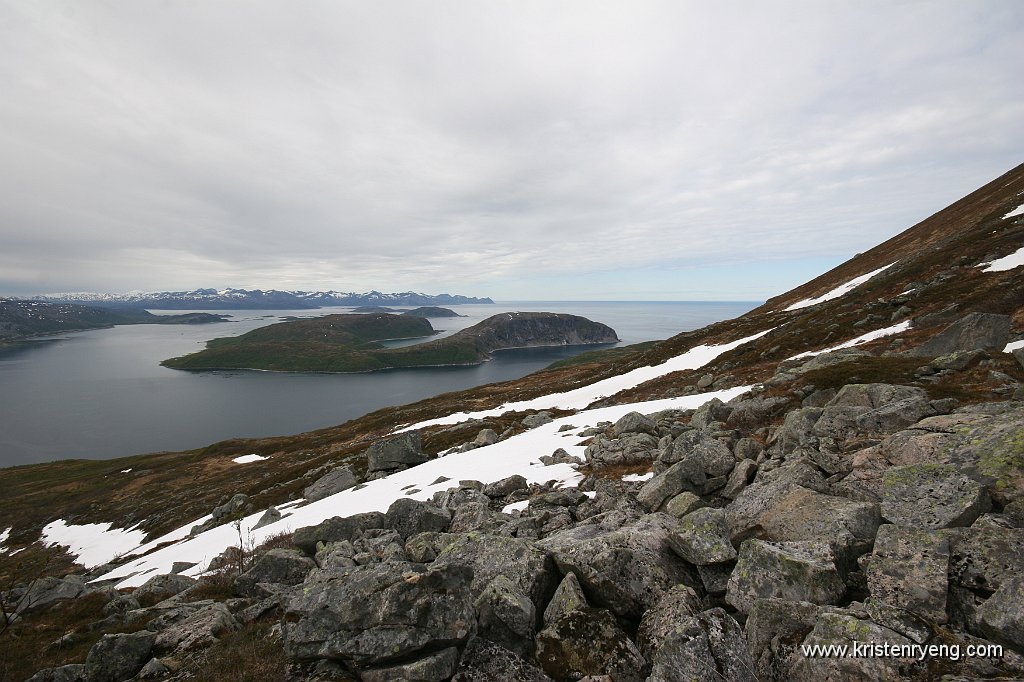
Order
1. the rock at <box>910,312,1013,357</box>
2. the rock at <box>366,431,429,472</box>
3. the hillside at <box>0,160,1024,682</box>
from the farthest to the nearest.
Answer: the rock at <box>366,431,429,472</box>, the rock at <box>910,312,1013,357</box>, the hillside at <box>0,160,1024,682</box>

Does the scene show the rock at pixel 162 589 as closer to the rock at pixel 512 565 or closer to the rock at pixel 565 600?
the rock at pixel 512 565

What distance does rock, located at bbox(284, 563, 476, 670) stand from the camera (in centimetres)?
713

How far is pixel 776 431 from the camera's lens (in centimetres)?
1467

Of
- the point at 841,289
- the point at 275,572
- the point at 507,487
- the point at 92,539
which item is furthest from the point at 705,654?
the point at 841,289

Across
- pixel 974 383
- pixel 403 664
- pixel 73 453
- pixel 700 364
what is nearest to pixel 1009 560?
pixel 403 664

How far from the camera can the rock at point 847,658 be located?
5.00m

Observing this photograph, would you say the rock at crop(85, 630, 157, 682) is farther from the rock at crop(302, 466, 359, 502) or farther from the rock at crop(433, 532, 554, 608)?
the rock at crop(302, 466, 359, 502)

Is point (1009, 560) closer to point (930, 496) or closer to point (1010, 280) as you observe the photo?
point (930, 496)

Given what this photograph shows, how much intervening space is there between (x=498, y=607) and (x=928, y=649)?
6042 millimetres

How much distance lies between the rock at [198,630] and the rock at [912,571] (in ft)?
41.0

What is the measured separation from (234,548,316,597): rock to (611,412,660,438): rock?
15.6 metres

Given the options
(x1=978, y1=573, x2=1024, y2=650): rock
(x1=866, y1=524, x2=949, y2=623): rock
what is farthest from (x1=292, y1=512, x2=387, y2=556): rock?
(x1=978, y1=573, x2=1024, y2=650): rock

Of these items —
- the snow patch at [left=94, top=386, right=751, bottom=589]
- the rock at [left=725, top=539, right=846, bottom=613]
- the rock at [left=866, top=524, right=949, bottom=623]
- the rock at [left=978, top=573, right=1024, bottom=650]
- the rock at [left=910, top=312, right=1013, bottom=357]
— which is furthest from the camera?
the snow patch at [left=94, top=386, right=751, bottom=589]

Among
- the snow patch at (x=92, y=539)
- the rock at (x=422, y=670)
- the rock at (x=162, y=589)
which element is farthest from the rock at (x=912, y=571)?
the snow patch at (x=92, y=539)
